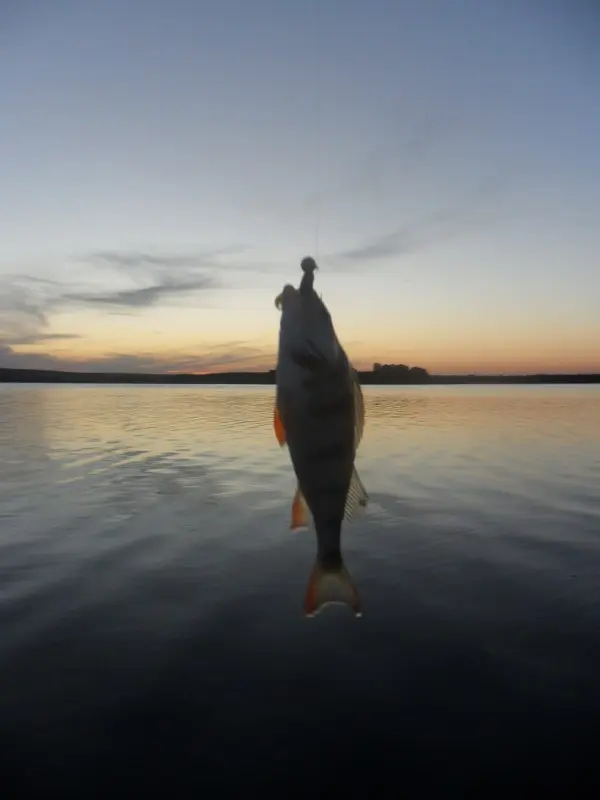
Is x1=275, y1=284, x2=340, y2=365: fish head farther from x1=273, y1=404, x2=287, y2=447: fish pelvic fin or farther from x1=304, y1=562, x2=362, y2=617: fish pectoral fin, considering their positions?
x1=304, y1=562, x2=362, y2=617: fish pectoral fin

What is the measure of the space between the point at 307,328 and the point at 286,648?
6815 millimetres

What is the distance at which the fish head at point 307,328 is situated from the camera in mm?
3686

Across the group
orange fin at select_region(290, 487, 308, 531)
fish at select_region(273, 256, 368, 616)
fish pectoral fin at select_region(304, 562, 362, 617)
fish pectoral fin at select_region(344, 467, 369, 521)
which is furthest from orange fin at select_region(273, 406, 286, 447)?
fish pectoral fin at select_region(304, 562, 362, 617)

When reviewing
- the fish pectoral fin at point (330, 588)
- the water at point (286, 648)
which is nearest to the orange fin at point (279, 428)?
the fish pectoral fin at point (330, 588)

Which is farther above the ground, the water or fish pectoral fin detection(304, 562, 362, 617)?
fish pectoral fin detection(304, 562, 362, 617)

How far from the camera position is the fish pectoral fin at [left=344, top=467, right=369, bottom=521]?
4.32 meters

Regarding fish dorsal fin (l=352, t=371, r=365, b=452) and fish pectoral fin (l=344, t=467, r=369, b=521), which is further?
fish pectoral fin (l=344, t=467, r=369, b=521)

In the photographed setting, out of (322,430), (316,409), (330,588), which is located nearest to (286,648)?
(330,588)

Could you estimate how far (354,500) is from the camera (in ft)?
14.3

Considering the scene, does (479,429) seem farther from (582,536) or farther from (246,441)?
(582,536)

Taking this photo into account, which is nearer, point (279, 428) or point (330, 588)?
point (279, 428)

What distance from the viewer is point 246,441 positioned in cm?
3544

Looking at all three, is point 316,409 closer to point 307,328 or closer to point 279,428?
point 279,428

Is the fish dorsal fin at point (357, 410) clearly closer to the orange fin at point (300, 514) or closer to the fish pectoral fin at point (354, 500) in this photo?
the fish pectoral fin at point (354, 500)
